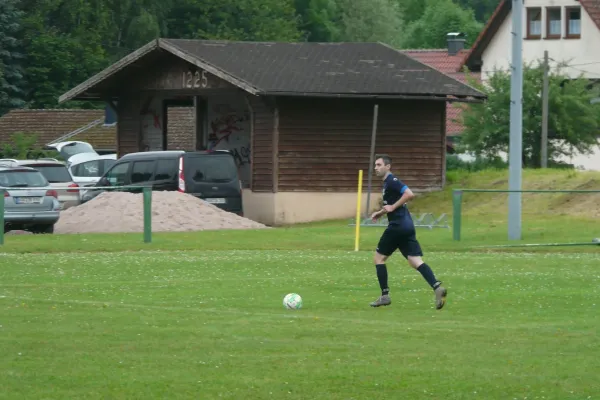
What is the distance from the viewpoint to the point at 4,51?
75625 mm

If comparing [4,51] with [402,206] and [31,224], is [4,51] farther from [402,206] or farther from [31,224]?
[402,206]

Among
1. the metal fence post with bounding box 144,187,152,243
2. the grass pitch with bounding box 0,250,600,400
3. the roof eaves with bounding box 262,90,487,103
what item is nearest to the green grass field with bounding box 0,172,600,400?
the grass pitch with bounding box 0,250,600,400

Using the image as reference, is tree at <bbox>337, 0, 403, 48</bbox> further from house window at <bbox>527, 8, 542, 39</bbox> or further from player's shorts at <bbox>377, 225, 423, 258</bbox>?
player's shorts at <bbox>377, 225, 423, 258</bbox>

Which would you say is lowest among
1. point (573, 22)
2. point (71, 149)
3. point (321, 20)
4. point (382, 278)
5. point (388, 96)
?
point (382, 278)

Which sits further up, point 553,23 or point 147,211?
point 553,23

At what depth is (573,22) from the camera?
6769cm

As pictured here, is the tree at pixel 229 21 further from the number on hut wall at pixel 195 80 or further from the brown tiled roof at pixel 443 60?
the number on hut wall at pixel 195 80

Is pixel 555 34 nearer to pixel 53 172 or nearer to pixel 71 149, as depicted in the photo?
pixel 71 149

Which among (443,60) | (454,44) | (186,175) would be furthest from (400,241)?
(454,44)

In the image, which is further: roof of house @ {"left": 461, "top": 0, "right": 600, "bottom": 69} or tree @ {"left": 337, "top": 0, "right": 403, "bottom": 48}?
tree @ {"left": 337, "top": 0, "right": 403, "bottom": 48}

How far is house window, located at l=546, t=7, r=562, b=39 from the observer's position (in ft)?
222

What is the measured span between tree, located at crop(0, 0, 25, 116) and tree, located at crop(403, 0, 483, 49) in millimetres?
40211

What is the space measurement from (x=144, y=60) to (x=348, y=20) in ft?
177

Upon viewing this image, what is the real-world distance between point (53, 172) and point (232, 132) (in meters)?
6.90
